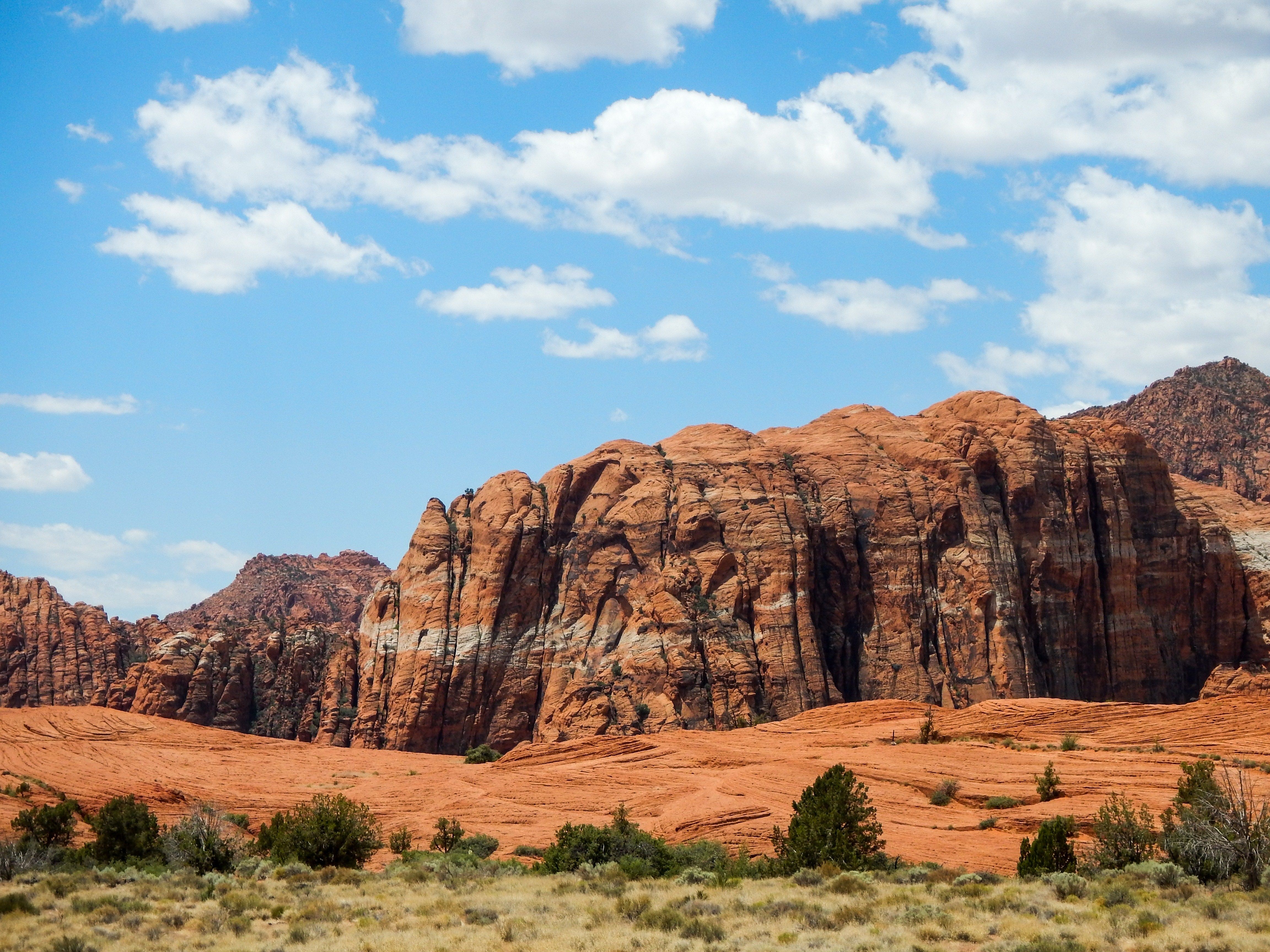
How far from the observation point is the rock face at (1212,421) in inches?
5271

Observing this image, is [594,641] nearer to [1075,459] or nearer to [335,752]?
[335,752]

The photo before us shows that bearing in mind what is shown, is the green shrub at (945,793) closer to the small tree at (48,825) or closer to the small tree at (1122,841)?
the small tree at (1122,841)

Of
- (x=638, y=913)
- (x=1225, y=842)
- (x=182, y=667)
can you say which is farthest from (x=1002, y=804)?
(x=182, y=667)

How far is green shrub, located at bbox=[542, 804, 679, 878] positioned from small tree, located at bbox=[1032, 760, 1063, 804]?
12.6 m

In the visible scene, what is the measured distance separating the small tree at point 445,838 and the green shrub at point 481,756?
1627 centimetres

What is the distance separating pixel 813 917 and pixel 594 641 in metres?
48.8

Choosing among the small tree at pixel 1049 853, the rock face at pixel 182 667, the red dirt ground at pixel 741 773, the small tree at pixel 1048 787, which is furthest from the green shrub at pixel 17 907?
the rock face at pixel 182 667

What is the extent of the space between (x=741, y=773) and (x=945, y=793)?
291 inches

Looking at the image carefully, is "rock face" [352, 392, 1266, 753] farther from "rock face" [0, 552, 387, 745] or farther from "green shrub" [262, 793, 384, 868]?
"green shrub" [262, 793, 384, 868]

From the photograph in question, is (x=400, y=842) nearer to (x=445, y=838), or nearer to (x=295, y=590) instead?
(x=445, y=838)

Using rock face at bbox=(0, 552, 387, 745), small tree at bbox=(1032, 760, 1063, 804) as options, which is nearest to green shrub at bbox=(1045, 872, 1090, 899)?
small tree at bbox=(1032, 760, 1063, 804)

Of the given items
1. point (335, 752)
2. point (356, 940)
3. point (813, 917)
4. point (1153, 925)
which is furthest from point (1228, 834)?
point (335, 752)

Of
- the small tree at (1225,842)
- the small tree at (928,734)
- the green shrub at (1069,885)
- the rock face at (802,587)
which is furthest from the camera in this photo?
the rock face at (802,587)

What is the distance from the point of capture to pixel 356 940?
2586cm
